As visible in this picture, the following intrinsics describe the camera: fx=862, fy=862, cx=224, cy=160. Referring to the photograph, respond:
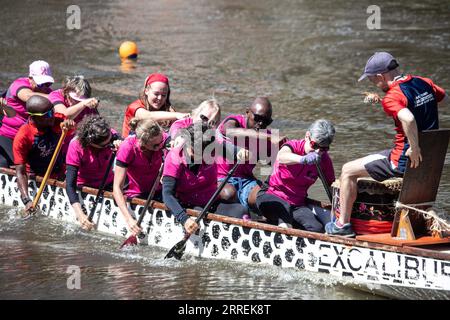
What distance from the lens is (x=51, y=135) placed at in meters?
11.7

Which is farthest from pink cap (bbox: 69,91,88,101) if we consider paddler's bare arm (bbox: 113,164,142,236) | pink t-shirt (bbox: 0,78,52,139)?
paddler's bare arm (bbox: 113,164,142,236)

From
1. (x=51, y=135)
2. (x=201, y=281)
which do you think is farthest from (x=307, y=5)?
(x=201, y=281)

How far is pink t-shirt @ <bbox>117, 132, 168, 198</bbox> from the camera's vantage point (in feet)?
33.7

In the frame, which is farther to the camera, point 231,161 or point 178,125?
point 231,161

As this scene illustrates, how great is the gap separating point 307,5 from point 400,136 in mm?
20314

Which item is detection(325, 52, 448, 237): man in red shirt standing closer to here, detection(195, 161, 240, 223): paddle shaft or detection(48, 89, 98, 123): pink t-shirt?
detection(195, 161, 240, 223): paddle shaft

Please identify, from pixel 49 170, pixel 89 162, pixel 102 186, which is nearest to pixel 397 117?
pixel 102 186

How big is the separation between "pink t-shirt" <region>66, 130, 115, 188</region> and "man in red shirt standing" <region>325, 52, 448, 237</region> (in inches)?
138

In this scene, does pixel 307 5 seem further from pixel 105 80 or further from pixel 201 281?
pixel 201 281

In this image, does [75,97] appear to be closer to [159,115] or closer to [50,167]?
[50,167]

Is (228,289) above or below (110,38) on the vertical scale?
below

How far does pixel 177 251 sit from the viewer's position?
10031mm

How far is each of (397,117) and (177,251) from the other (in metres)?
3.11

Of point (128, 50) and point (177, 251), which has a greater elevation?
point (128, 50)
